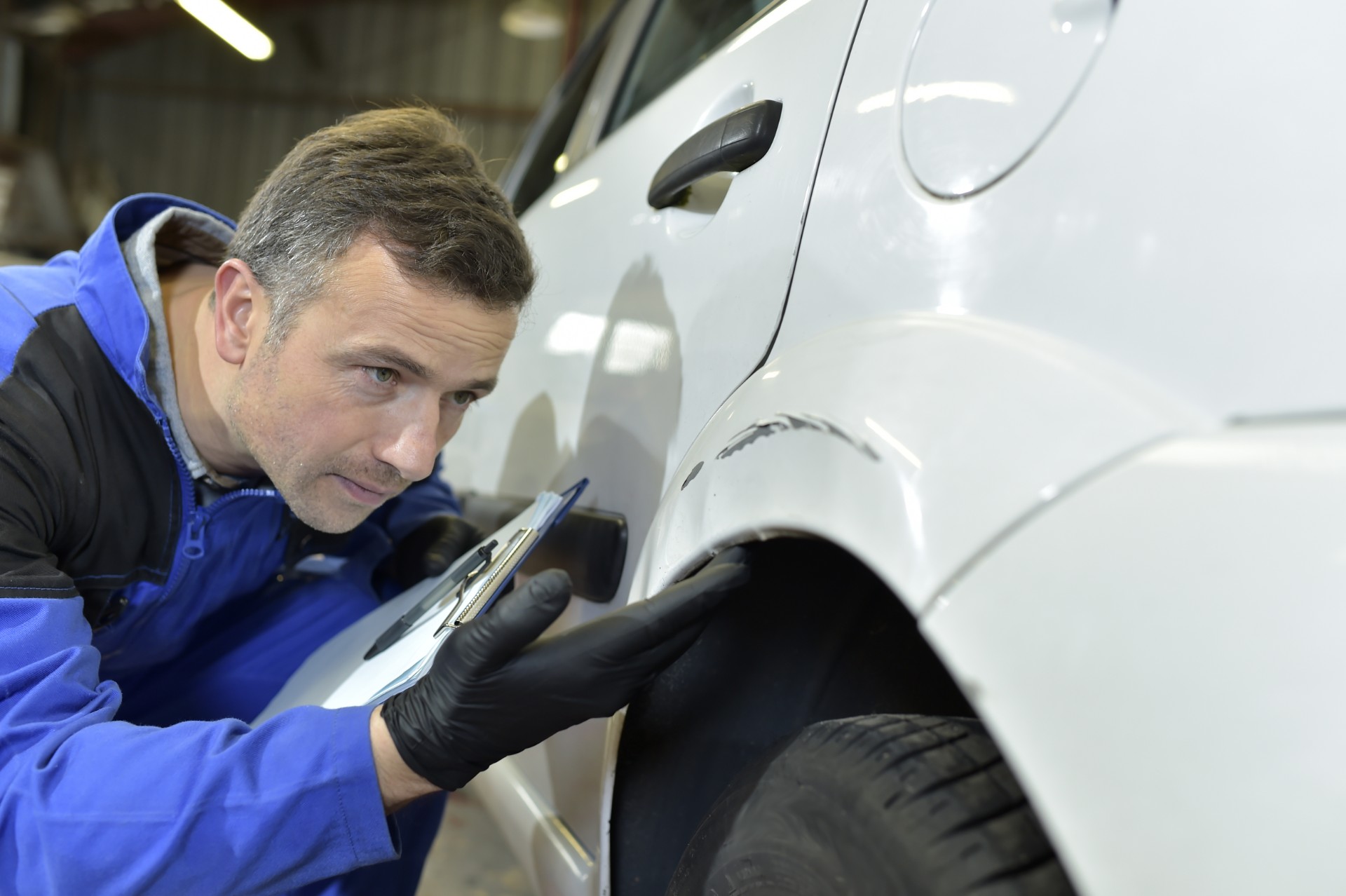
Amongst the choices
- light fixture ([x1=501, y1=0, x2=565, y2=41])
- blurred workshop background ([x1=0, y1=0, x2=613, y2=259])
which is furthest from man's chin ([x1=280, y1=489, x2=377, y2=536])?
blurred workshop background ([x1=0, y1=0, x2=613, y2=259])

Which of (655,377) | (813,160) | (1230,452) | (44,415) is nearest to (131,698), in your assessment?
(44,415)

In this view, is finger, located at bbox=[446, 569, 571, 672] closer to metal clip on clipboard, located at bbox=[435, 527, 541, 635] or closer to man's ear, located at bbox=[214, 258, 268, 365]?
metal clip on clipboard, located at bbox=[435, 527, 541, 635]

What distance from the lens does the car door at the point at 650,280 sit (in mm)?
959

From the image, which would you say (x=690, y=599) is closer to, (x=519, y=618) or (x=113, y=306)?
(x=519, y=618)

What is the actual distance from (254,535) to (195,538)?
0.11 m

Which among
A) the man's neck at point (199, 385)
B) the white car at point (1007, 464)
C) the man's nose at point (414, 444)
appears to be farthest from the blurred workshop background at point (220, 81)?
the white car at point (1007, 464)

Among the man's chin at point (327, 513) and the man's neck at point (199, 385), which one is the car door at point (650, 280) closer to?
the man's chin at point (327, 513)

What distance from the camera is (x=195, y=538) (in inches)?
54.7

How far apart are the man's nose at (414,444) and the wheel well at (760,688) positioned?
0.45m

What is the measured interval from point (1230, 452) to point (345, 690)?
1.02 meters

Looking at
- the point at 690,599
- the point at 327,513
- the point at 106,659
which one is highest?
the point at 690,599

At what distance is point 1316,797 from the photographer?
1.39ft

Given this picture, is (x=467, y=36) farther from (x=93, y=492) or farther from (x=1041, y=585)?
(x=1041, y=585)

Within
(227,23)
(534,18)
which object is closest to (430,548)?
(227,23)
